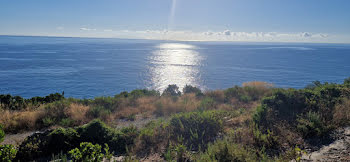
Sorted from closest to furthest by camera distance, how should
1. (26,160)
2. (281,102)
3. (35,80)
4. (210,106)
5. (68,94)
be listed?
(26,160) → (281,102) → (210,106) → (68,94) → (35,80)

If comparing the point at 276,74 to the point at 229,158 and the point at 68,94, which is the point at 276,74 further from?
the point at 229,158

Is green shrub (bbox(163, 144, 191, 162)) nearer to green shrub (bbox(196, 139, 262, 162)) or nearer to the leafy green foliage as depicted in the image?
green shrub (bbox(196, 139, 262, 162))

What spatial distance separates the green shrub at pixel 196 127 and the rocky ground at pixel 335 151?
279 centimetres

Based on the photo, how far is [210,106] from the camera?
13148 millimetres

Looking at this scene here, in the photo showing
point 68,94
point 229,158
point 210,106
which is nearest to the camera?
point 229,158

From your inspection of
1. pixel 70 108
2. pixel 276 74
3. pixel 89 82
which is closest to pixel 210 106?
pixel 70 108

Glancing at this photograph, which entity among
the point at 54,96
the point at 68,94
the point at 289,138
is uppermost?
the point at 289,138

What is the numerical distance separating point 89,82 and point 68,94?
36.4ft

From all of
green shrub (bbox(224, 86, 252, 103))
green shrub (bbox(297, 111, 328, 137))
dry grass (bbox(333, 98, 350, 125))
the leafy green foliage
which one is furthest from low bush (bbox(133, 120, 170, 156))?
the leafy green foliage

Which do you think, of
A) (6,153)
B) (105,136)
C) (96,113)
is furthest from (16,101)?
(6,153)

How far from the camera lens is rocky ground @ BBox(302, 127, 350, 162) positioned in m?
5.06

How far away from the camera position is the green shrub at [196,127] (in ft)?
23.5

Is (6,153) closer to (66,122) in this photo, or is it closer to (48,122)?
(66,122)

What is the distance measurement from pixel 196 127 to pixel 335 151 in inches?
160
